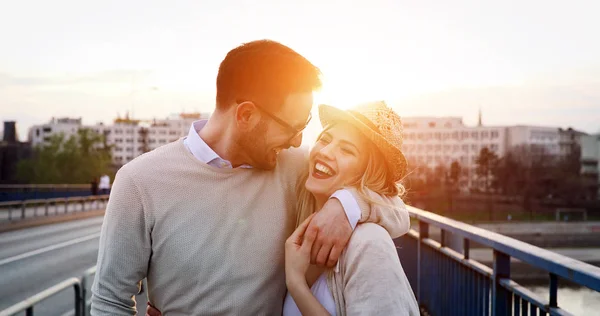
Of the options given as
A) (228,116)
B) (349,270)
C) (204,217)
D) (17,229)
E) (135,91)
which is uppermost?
(135,91)

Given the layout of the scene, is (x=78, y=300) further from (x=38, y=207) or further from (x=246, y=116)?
(x=38, y=207)

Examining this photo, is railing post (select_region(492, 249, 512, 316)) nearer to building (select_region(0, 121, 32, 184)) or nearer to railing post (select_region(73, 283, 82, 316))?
railing post (select_region(73, 283, 82, 316))

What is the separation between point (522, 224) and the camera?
100m

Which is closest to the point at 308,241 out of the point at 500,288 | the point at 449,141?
the point at 500,288

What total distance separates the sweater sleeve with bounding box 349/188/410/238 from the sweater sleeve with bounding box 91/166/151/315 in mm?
832

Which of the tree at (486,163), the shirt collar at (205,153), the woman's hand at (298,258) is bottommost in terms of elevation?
the tree at (486,163)

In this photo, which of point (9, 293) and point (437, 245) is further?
point (9, 293)

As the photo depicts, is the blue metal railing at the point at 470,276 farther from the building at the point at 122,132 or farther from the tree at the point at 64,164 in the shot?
the building at the point at 122,132

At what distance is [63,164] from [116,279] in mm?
95005

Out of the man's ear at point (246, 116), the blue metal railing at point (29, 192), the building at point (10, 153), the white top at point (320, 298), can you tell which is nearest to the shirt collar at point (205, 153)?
the man's ear at point (246, 116)

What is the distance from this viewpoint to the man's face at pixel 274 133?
2.63 meters

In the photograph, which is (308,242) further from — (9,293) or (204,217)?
(9,293)

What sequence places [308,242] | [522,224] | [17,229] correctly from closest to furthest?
[308,242], [17,229], [522,224]

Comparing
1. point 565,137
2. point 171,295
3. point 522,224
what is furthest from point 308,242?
point 565,137
